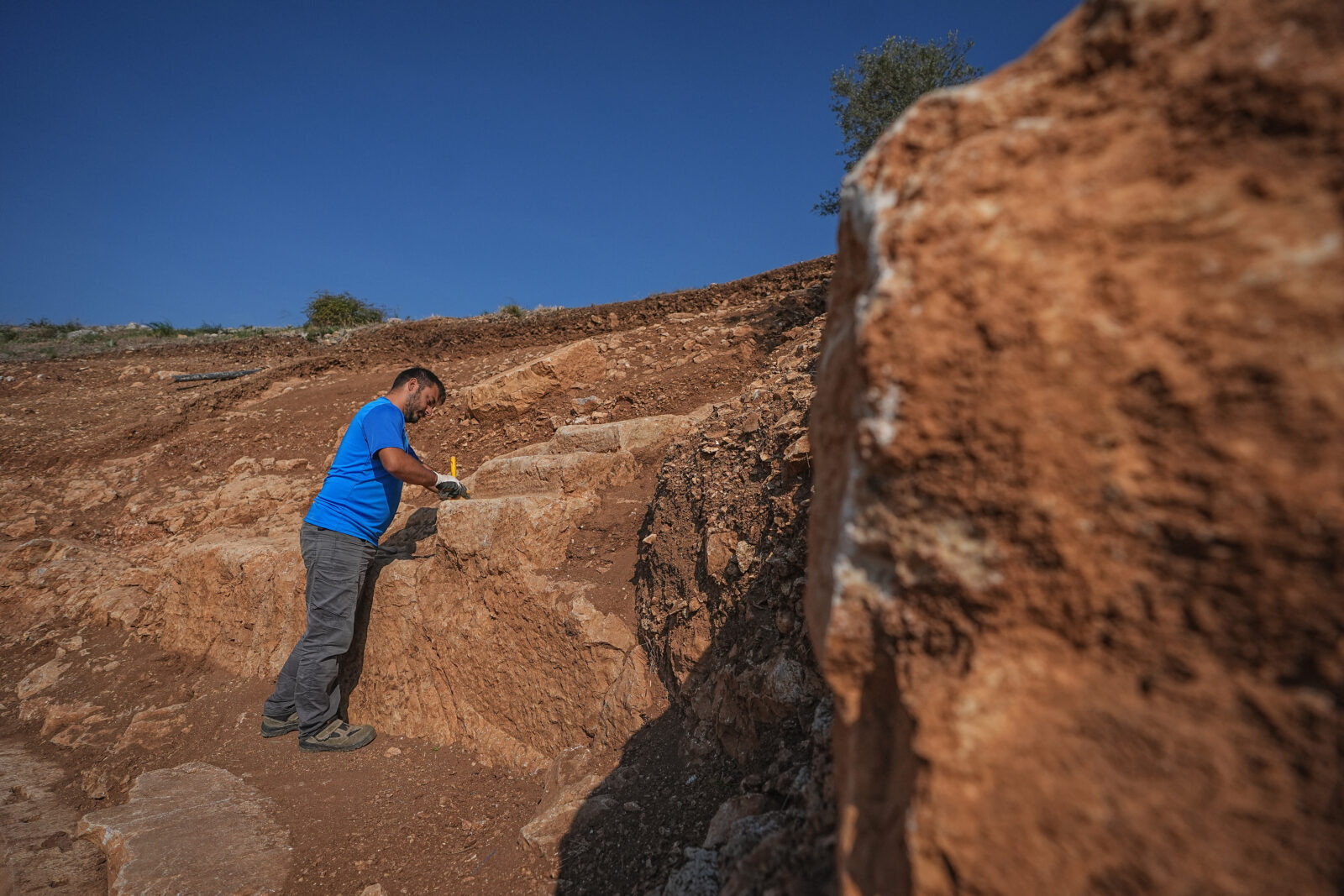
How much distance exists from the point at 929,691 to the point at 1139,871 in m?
0.29

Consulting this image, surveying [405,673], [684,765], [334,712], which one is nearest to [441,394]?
[405,673]

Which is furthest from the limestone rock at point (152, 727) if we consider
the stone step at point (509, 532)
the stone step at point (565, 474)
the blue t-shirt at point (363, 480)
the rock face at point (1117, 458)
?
the rock face at point (1117, 458)

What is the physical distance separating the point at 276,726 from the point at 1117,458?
448 centimetres

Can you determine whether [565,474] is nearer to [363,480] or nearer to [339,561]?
[363,480]

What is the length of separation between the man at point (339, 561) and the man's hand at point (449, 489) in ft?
0.28

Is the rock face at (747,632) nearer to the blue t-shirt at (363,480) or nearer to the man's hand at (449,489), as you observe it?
the man's hand at (449,489)

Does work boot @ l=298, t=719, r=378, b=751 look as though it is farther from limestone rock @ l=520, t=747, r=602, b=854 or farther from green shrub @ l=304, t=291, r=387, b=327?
green shrub @ l=304, t=291, r=387, b=327

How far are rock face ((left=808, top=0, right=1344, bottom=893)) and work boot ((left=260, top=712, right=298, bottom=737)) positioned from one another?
12.9 ft

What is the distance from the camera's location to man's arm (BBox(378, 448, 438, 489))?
12.0 feet

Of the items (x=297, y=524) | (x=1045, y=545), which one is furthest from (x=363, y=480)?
(x=1045, y=545)

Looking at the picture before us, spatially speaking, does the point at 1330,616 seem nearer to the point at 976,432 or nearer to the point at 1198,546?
the point at 1198,546

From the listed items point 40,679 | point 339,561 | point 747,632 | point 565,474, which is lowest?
point 40,679

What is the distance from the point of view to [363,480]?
381 centimetres

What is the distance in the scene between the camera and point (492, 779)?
3.10m
